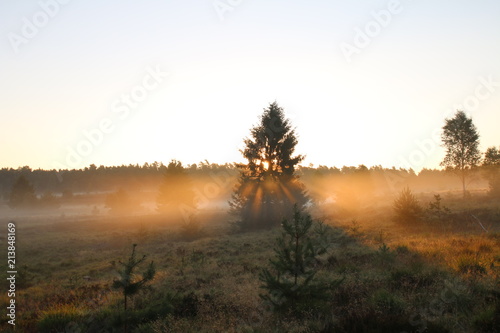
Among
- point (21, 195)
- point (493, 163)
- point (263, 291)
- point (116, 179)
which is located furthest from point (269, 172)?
point (116, 179)

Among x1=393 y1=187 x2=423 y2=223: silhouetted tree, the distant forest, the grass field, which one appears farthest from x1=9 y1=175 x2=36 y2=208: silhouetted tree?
x1=393 y1=187 x2=423 y2=223: silhouetted tree

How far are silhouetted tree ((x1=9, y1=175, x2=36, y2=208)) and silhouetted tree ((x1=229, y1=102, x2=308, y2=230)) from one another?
56465 mm

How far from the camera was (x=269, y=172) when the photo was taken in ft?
102

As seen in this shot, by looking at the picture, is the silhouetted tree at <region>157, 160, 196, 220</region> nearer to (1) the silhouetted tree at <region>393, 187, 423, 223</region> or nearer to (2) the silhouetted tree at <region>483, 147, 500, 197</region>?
(1) the silhouetted tree at <region>393, 187, 423, 223</region>

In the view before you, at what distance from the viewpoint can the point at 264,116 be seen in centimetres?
3145

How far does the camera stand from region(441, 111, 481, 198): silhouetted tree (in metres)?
37.1

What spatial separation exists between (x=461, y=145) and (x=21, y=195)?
80.5m

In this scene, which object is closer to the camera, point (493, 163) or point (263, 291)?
point (263, 291)

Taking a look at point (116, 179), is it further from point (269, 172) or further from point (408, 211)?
point (408, 211)

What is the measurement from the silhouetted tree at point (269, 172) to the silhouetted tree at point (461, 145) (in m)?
21.7

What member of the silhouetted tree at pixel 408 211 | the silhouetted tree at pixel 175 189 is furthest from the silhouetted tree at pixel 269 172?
the silhouetted tree at pixel 175 189

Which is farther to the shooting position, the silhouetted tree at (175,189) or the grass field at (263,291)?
the silhouetted tree at (175,189)

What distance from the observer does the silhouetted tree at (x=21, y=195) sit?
2442 inches

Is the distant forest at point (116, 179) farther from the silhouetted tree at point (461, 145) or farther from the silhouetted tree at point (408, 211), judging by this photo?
the silhouetted tree at point (408, 211)
